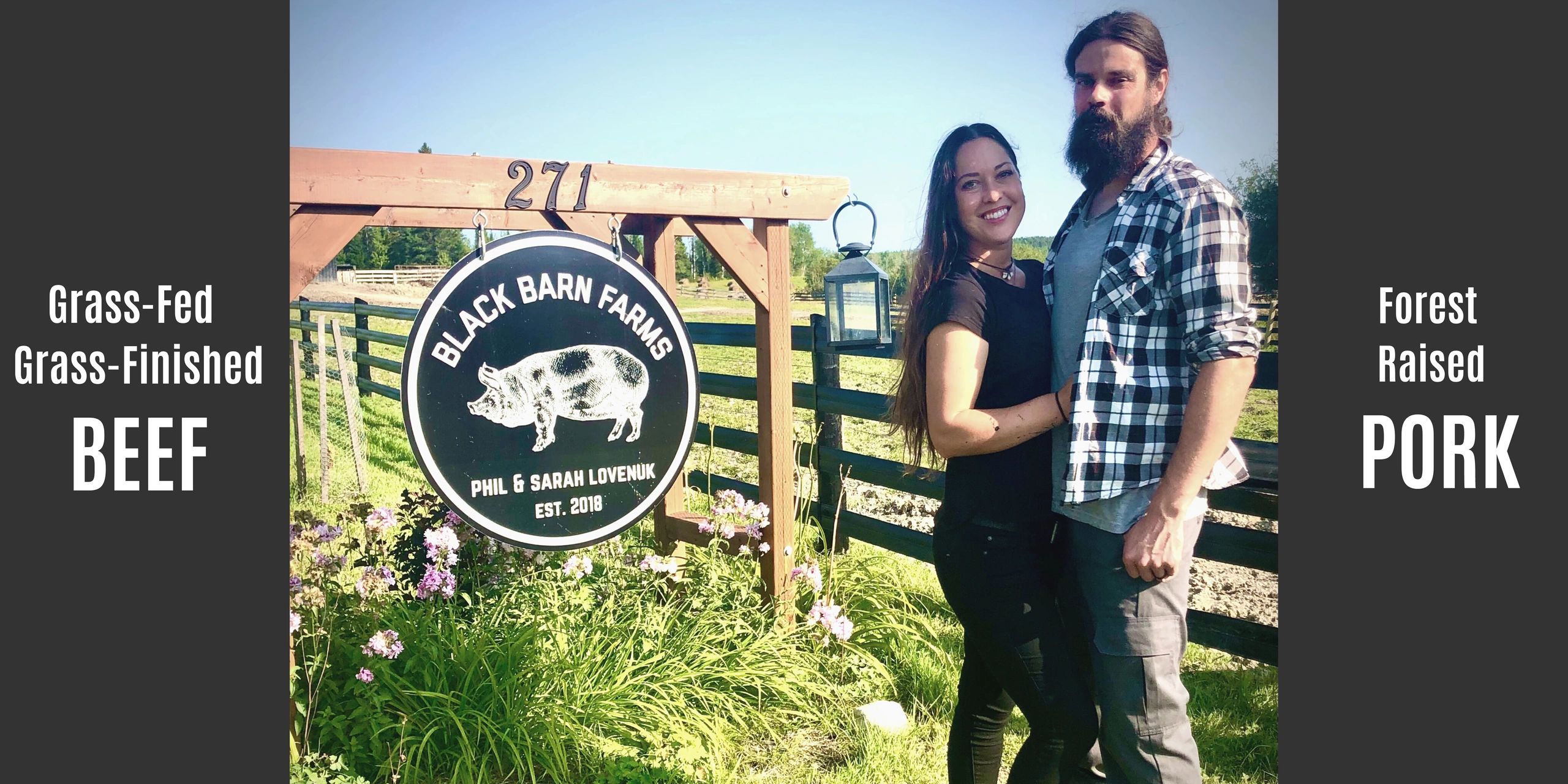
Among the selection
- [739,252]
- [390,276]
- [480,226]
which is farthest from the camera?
[390,276]

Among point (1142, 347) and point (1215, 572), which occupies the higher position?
point (1142, 347)

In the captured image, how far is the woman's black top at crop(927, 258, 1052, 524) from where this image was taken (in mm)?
1946

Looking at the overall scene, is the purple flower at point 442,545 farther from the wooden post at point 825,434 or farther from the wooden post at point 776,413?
the wooden post at point 825,434

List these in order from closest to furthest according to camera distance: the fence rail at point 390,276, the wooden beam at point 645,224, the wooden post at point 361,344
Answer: the wooden beam at point 645,224
the wooden post at point 361,344
the fence rail at point 390,276

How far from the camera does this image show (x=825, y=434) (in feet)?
15.1

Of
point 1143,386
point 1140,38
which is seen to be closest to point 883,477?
point 1143,386

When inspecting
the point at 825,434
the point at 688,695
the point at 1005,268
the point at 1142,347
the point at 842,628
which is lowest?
the point at 688,695

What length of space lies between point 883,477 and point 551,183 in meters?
2.07

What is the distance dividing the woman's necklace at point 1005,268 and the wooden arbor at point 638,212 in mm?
1213

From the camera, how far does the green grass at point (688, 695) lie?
8.72 feet

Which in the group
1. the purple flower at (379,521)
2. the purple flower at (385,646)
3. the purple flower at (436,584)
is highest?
the purple flower at (379,521)

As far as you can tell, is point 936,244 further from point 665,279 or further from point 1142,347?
point 665,279

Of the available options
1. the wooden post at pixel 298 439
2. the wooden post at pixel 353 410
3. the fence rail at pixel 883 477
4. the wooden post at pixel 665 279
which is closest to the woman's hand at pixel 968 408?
the fence rail at pixel 883 477
